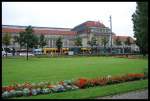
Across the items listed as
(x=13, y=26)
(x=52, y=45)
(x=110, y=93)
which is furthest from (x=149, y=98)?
(x=13, y=26)

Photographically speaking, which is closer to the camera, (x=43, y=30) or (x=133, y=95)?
(x=133, y=95)

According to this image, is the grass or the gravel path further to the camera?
the grass

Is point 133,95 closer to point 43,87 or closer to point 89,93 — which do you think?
point 89,93

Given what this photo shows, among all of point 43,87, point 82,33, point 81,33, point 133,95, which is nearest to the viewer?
point 133,95

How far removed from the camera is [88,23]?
137000 millimetres

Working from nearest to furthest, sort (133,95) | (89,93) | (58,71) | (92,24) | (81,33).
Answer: (133,95), (89,93), (58,71), (92,24), (81,33)

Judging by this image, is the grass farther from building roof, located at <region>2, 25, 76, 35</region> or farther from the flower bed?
building roof, located at <region>2, 25, 76, 35</region>

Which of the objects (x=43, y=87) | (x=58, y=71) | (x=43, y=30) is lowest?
(x=58, y=71)

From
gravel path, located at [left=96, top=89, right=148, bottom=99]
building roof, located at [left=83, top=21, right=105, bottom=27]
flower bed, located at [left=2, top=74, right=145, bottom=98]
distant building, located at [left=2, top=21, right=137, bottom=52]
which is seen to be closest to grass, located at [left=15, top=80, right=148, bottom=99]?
gravel path, located at [left=96, top=89, right=148, bottom=99]

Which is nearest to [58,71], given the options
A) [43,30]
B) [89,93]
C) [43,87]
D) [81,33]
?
[43,87]

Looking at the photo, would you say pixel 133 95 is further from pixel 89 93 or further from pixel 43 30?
pixel 43 30

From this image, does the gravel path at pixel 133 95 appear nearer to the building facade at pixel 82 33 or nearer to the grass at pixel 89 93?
the grass at pixel 89 93

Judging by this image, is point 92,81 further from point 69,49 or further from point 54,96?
point 69,49

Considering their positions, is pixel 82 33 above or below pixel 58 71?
above
